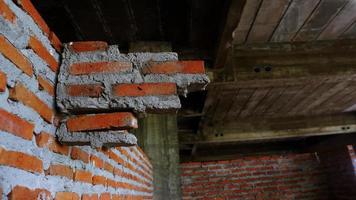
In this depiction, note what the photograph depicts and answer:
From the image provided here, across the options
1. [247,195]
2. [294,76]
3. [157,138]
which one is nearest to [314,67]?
[294,76]

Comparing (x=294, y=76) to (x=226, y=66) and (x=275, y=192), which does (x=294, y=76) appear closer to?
(x=226, y=66)

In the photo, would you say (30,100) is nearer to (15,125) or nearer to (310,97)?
(15,125)

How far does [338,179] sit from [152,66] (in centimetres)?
583

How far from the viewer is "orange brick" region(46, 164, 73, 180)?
96cm

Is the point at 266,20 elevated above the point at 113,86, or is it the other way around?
the point at 266,20

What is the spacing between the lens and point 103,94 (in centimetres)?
108

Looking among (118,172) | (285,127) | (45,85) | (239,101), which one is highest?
(239,101)

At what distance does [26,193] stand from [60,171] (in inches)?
8.3

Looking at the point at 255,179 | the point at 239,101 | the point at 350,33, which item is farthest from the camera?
the point at 255,179

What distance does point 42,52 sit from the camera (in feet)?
3.13

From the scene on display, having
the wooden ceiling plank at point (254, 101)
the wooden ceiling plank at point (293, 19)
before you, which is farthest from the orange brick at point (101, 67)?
the wooden ceiling plank at point (254, 101)

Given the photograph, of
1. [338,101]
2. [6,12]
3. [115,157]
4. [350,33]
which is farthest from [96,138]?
[338,101]

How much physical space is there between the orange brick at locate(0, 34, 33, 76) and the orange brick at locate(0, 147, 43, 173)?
24 centimetres

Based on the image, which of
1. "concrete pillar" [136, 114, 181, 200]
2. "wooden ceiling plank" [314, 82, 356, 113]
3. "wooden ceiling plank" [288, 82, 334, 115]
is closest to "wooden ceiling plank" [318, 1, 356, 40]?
"wooden ceiling plank" [288, 82, 334, 115]
